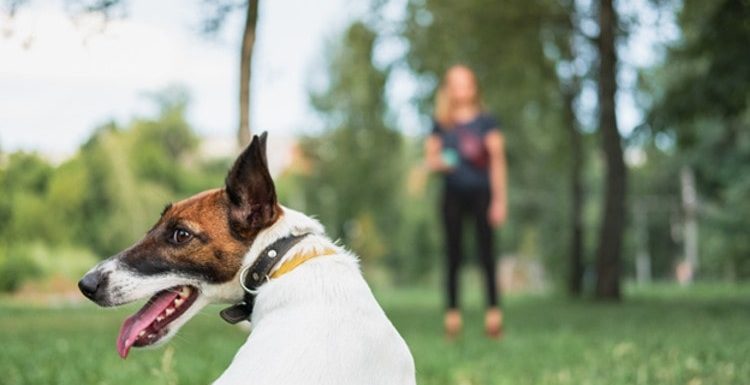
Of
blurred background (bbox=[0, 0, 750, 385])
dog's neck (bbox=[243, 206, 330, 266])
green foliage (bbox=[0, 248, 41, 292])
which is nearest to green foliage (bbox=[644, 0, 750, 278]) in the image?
blurred background (bbox=[0, 0, 750, 385])

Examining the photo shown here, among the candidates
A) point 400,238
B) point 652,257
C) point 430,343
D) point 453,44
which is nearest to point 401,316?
point 430,343

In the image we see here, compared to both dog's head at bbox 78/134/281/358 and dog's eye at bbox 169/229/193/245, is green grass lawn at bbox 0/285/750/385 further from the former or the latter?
dog's eye at bbox 169/229/193/245

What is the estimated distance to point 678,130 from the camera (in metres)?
17.1

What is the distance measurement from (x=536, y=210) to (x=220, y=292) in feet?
147

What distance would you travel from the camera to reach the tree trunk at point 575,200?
2434 centimetres

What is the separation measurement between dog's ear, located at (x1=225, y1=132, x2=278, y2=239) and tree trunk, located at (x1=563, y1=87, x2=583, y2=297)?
21.6 metres

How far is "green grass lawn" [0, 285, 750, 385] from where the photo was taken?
6465 millimetres

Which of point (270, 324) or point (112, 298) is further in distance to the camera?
point (112, 298)

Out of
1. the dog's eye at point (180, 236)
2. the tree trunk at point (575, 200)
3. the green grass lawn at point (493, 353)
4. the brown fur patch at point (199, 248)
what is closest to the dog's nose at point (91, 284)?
the brown fur patch at point (199, 248)

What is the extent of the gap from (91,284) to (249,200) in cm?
64

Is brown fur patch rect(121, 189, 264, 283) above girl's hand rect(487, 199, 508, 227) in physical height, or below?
above

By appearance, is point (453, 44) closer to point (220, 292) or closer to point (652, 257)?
point (220, 292)

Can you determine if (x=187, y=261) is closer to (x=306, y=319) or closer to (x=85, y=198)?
(x=306, y=319)

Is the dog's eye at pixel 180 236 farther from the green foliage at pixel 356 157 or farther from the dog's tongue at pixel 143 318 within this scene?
the green foliage at pixel 356 157
